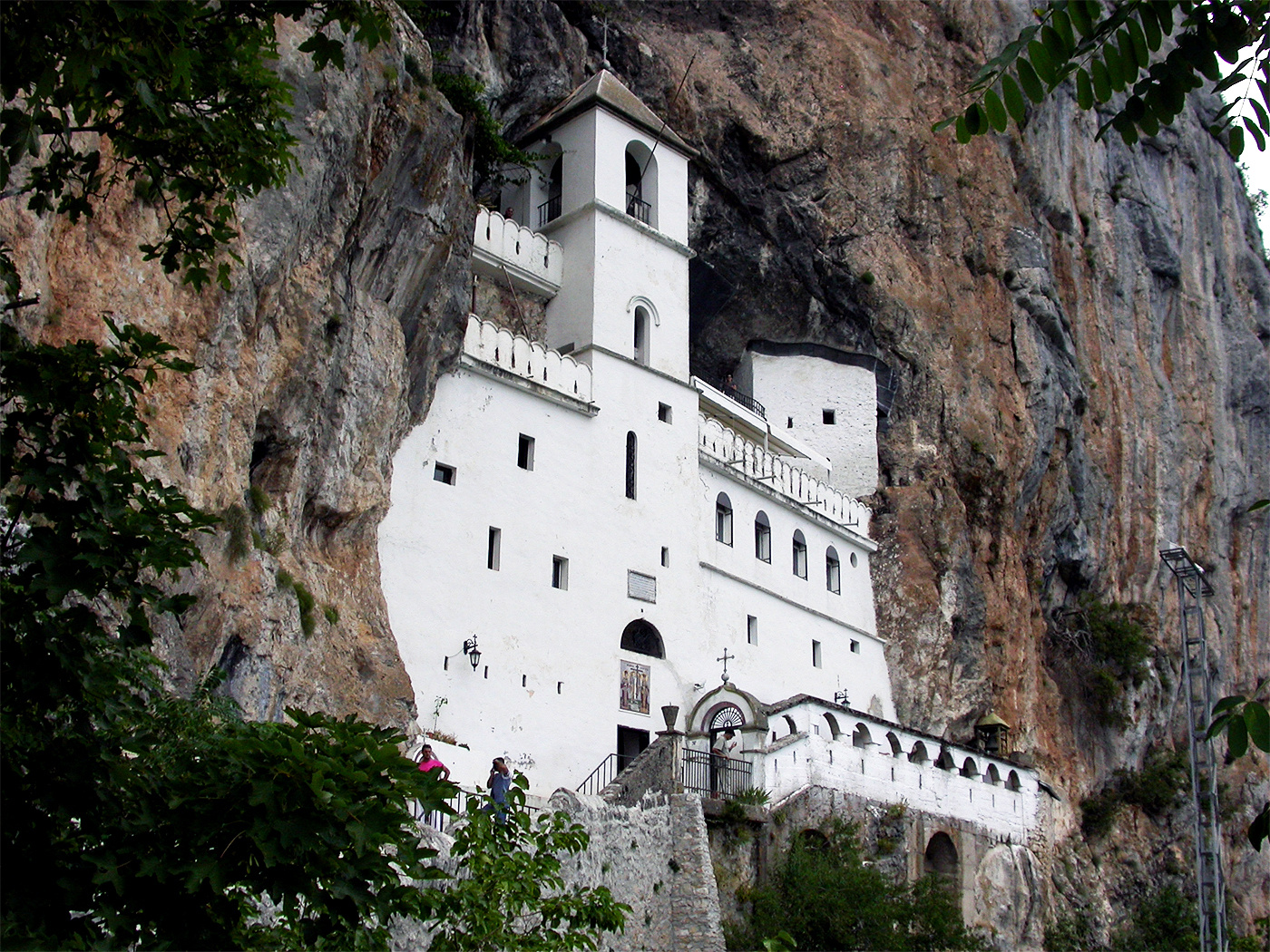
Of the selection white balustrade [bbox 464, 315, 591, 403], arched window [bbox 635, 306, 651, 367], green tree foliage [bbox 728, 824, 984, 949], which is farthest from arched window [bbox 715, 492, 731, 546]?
green tree foliage [bbox 728, 824, 984, 949]

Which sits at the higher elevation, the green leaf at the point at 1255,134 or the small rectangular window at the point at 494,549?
the small rectangular window at the point at 494,549

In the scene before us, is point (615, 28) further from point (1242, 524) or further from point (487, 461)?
point (1242, 524)

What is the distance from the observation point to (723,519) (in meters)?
29.6

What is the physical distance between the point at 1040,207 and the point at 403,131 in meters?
23.6

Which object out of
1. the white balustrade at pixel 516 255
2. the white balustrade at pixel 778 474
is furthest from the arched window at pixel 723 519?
the white balustrade at pixel 516 255

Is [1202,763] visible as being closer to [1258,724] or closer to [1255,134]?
[1255,134]

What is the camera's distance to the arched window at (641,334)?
2930cm

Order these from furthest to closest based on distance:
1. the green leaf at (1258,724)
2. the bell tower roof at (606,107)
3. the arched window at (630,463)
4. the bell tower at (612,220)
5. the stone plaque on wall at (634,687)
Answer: the bell tower roof at (606,107) < the bell tower at (612,220) < the arched window at (630,463) < the stone plaque on wall at (634,687) < the green leaf at (1258,724)

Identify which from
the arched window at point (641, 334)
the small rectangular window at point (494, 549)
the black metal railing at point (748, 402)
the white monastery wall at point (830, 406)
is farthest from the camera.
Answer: the white monastery wall at point (830, 406)

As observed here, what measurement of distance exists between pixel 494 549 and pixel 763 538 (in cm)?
800

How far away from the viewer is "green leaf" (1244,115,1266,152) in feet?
20.0

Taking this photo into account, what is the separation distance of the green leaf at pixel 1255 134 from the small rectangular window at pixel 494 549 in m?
18.8

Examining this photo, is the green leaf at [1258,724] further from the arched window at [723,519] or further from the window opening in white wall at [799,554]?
the window opening in white wall at [799,554]

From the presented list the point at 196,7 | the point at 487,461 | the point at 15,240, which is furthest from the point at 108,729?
the point at 487,461
